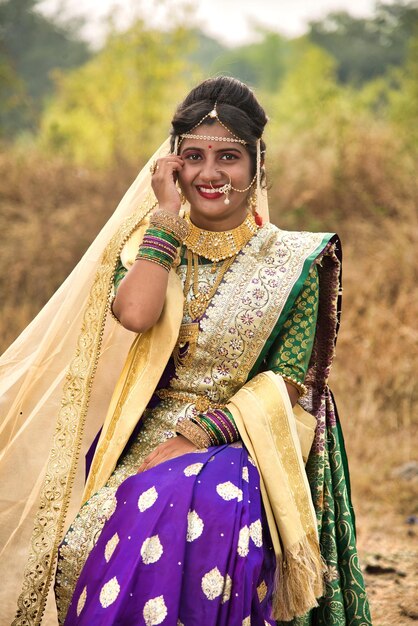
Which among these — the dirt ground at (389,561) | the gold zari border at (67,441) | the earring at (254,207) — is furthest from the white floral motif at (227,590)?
the dirt ground at (389,561)

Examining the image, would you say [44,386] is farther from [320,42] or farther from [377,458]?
[320,42]

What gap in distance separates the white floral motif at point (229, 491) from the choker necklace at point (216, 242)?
0.90 metres

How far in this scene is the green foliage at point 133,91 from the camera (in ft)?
45.2

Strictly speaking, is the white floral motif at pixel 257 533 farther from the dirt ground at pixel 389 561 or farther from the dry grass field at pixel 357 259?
the dry grass field at pixel 357 259

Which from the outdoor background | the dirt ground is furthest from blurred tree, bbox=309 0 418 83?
the dirt ground

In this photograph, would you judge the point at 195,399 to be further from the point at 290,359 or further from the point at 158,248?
the point at 158,248

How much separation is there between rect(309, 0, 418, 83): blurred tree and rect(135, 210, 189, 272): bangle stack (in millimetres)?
27109

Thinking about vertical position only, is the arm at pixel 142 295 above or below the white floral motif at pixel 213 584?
above

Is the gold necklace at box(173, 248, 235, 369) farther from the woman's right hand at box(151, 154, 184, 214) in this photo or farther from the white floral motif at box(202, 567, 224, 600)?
the white floral motif at box(202, 567, 224, 600)

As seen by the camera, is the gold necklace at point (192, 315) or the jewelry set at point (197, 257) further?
the gold necklace at point (192, 315)

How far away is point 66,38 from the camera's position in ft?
129

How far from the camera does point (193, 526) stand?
267 cm

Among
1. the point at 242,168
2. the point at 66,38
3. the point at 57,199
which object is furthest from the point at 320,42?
the point at 242,168

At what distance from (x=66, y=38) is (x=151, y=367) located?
38.9 m
